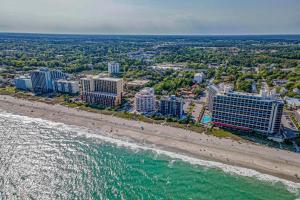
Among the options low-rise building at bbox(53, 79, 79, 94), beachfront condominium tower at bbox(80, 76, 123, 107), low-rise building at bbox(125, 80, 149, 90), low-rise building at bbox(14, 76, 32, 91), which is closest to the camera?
beachfront condominium tower at bbox(80, 76, 123, 107)

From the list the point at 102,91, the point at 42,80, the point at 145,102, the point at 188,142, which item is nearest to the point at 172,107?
the point at 145,102

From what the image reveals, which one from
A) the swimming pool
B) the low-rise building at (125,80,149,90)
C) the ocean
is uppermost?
the low-rise building at (125,80,149,90)

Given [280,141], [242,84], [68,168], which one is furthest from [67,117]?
[242,84]

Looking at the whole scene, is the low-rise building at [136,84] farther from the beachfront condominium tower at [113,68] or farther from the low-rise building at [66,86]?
the beachfront condominium tower at [113,68]

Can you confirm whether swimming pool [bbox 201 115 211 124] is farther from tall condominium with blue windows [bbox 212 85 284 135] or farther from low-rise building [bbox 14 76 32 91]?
low-rise building [bbox 14 76 32 91]

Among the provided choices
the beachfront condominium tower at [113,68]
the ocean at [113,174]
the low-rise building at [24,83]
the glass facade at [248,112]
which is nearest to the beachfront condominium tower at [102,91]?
the ocean at [113,174]

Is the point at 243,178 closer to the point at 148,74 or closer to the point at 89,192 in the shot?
the point at 89,192

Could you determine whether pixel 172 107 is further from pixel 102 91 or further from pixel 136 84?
pixel 136 84

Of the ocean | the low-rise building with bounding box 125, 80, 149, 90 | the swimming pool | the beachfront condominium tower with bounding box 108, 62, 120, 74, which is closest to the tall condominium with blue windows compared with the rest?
the swimming pool
